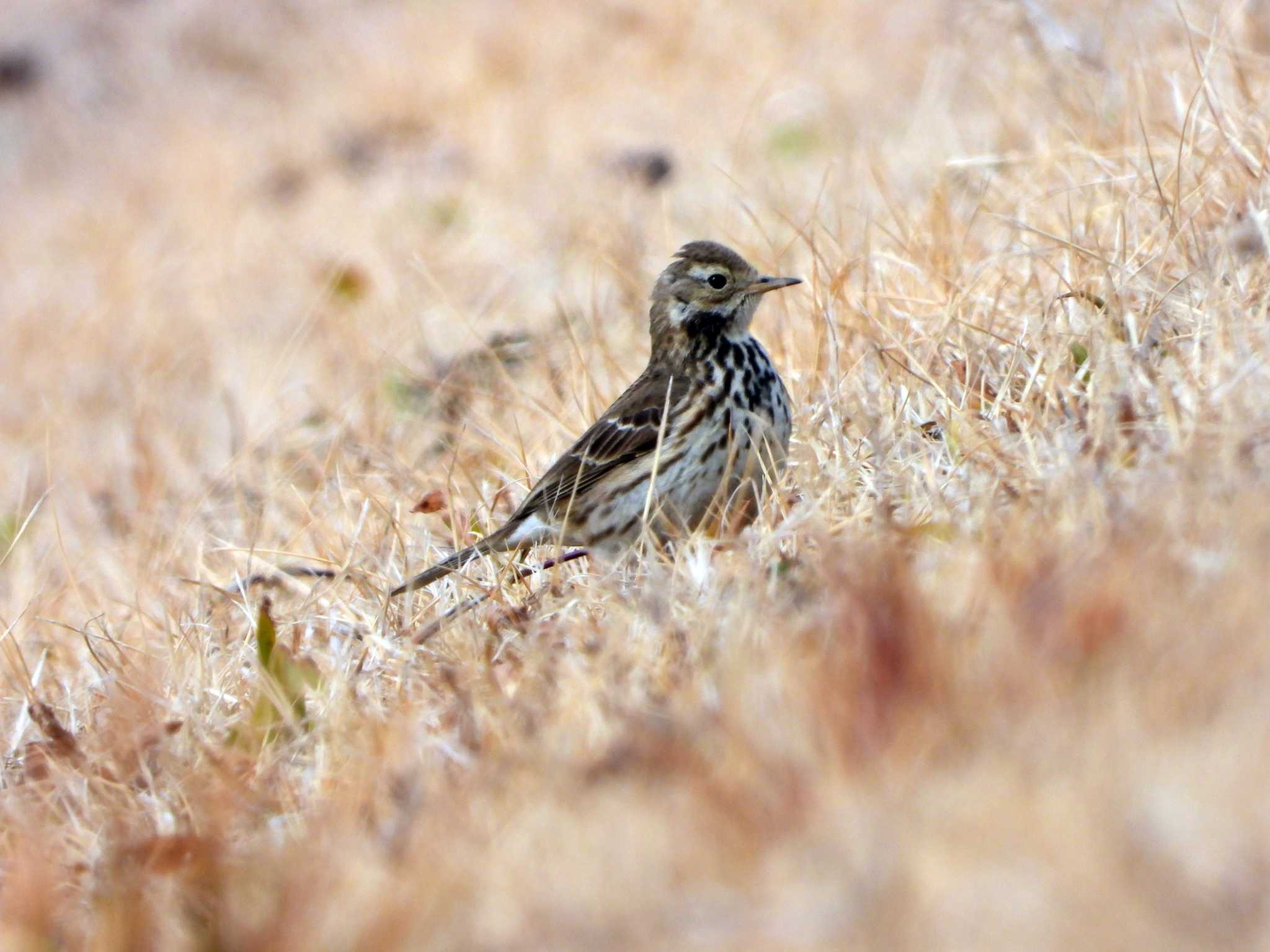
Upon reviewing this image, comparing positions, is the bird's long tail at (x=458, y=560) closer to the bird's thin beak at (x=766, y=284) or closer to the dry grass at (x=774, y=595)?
the dry grass at (x=774, y=595)

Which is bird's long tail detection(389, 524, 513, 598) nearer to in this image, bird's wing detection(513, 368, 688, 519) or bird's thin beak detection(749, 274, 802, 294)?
bird's wing detection(513, 368, 688, 519)

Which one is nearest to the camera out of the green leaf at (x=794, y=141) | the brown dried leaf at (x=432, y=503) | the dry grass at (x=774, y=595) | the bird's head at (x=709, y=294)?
the dry grass at (x=774, y=595)

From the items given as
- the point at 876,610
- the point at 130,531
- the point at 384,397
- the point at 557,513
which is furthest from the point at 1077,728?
the point at 130,531

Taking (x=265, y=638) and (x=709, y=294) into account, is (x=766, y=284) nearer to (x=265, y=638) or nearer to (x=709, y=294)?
(x=709, y=294)

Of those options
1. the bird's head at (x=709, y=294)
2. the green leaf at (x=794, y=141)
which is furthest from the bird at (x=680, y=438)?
the green leaf at (x=794, y=141)

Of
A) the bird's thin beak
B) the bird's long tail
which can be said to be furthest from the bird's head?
the bird's long tail

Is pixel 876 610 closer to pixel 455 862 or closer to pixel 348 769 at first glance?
pixel 455 862
